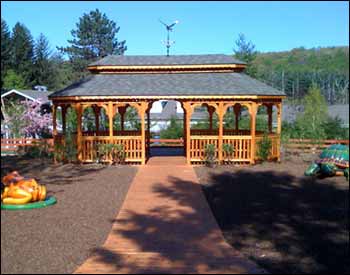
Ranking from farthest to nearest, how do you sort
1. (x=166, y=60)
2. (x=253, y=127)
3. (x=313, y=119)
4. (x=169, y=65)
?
(x=313, y=119), (x=166, y=60), (x=169, y=65), (x=253, y=127)

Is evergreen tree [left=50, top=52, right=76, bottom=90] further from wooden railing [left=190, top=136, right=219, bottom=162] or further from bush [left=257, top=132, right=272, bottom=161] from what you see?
bush [left=257, top=132, right=272, bottom=161]

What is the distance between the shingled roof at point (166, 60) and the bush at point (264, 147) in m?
3.76

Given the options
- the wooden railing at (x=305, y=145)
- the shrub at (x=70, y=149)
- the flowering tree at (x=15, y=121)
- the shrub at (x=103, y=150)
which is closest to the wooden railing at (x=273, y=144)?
the wooden railing at (x=305, y=145)

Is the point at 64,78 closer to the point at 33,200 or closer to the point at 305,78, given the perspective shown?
the point at 33,200

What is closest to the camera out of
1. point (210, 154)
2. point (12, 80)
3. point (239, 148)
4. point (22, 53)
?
point (210, 154)

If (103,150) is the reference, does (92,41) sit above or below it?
above

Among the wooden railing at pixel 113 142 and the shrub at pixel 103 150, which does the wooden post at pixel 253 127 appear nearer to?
the wooden railing at pixel 113 142

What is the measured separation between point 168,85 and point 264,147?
4501 millimetres

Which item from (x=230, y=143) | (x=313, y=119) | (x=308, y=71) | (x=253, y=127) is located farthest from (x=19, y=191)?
(x=308, y=71)

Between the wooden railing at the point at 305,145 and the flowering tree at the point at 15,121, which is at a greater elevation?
the flowering tree at the point at 15,121

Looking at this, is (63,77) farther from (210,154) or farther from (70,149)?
(210,154)

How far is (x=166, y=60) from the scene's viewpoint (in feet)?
61.6

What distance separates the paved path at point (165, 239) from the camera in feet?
18.9

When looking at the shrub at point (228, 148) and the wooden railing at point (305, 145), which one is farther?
the wooden railing at point (305, 145)
